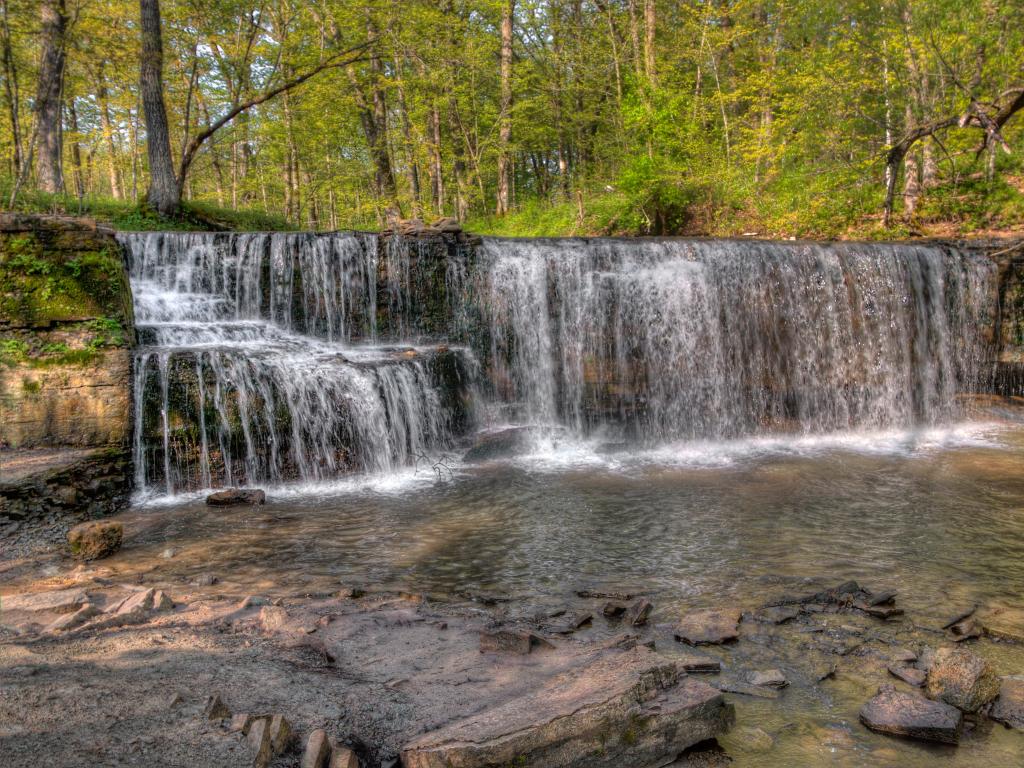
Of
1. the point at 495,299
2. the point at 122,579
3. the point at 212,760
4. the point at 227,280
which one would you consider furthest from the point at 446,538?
the point at 227,280

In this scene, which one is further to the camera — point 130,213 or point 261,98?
point 261,98

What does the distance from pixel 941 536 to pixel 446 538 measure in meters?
4.93

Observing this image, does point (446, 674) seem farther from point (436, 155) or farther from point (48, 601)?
point (436, 155)

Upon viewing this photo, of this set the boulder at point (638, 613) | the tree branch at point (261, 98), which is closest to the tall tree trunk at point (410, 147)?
the tree branch at point (261, 98)

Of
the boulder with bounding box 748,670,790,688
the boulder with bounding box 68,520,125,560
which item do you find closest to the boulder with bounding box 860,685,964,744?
the boulder with bounding box 748,670,790,688

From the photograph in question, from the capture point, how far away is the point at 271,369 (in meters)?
8.68

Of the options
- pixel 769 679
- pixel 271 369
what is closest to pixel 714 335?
pixel 271 369

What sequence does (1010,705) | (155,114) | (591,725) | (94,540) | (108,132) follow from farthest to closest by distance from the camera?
(108,132), (155,114), (94,540), (1010,705), (591,725)

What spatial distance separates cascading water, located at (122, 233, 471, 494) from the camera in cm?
807

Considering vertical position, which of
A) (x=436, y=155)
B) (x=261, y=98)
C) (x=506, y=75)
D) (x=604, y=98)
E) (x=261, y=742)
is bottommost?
(x=261, y=742)

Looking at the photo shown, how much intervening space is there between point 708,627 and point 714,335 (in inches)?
326

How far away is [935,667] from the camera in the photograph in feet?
11.3

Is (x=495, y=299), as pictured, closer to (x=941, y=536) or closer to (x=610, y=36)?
(x=941, y=536)

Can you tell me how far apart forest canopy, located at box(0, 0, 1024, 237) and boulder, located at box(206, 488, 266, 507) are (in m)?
6.86
